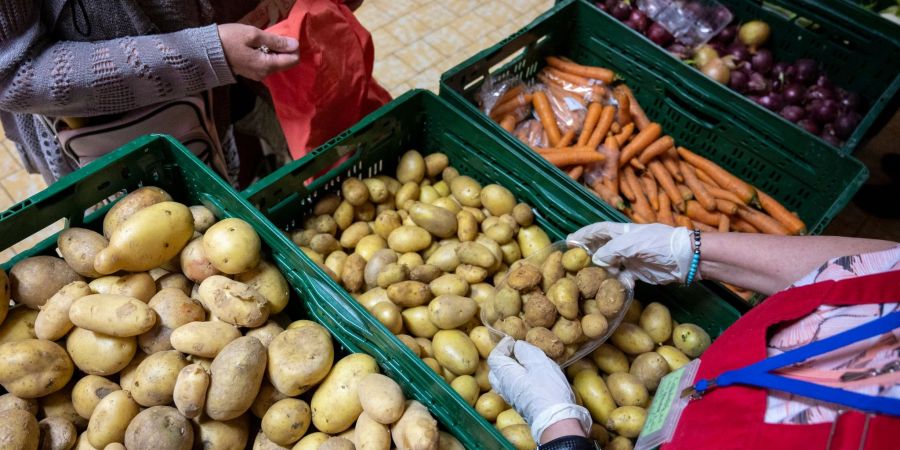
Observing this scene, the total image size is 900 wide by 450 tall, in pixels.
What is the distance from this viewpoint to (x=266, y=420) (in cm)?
120

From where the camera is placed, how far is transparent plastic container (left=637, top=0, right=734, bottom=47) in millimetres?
2748

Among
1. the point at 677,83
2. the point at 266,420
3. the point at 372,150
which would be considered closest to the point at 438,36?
the point at 677,83

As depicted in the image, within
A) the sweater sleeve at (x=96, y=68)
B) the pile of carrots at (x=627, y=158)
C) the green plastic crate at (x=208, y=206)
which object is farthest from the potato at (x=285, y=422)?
the pile of carrots at (x=627, y=158)

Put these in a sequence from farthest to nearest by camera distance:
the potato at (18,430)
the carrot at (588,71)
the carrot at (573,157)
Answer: the carrot at (588,71) < the carrot at (573,157) < the potato at (18,430)

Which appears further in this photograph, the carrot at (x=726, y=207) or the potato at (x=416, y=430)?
the carrot at (x=726, y=207)

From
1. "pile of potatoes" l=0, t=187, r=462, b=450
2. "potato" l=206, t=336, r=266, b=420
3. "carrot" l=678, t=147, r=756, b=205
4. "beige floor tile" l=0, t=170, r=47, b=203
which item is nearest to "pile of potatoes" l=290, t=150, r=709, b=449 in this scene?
"pile of potatoes" l=0, t=187, r=462, b=450

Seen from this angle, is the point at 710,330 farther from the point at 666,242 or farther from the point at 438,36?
the point at 438,36

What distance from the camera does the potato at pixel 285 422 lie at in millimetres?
1192

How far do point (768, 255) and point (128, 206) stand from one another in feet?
4.99

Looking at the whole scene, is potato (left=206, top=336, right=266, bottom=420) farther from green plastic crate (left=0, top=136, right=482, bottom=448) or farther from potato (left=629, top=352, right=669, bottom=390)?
potato (left=629, top=352, right=669, bottom=390)

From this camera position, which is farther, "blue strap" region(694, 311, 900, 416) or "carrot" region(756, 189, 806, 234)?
"carrot" region(756, 189, 806, 234)

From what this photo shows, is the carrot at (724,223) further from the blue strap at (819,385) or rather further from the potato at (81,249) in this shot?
the potato at (81,249)

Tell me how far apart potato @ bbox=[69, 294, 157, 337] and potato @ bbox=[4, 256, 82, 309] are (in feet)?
0.51

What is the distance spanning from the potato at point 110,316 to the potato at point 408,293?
587mm
